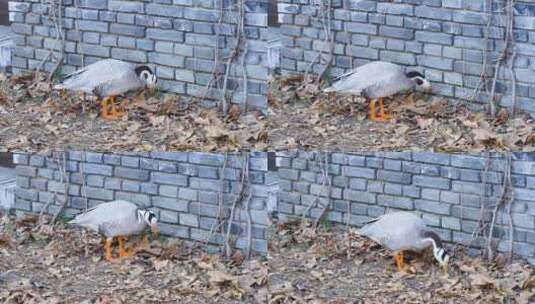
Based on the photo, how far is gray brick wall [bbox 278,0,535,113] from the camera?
439 cm

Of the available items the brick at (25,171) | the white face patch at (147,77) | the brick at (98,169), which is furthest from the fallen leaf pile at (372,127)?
the brick at (25,171)

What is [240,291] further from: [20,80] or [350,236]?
[20,80]

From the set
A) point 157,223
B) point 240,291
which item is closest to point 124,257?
point 157,223

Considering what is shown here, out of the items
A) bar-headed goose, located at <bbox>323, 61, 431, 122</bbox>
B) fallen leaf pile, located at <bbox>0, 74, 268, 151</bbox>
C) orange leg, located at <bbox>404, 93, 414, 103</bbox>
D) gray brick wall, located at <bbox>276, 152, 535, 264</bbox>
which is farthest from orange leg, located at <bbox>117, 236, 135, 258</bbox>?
orange leg, located at <bbox>404, 93, 414, 103</bbox>

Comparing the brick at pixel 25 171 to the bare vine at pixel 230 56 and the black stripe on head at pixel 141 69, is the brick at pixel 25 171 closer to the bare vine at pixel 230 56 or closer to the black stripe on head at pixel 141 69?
the black stripe on head at pixel 141 69

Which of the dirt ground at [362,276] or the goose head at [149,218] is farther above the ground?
the goose head at [149,218]

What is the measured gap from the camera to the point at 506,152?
175 inches

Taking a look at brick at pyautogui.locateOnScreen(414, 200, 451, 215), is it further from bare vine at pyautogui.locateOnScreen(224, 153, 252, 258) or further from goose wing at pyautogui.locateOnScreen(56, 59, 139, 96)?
goose wing at pyautogui.locateOnScreen(56, 59, 139, 96)

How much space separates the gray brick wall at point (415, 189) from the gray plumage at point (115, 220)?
0.55 meters

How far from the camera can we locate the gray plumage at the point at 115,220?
181 inches

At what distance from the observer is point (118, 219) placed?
4598mm

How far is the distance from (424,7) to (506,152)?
2.09 feet

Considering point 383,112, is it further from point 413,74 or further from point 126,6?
point 126,6

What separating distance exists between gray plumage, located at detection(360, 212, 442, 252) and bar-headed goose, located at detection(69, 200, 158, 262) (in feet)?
2.92
